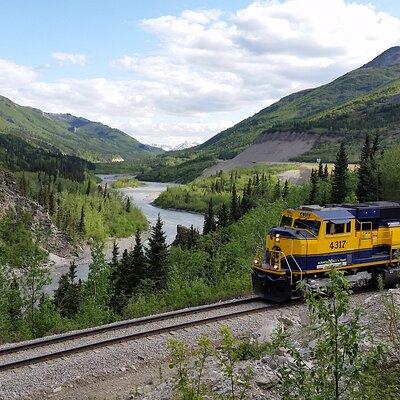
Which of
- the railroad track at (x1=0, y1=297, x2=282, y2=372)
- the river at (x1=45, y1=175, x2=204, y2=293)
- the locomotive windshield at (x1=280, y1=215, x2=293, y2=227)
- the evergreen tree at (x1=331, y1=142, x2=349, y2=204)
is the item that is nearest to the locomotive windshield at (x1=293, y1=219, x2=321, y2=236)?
the locomotive windshield at (x1=280, y1=215, x2=293, y2=227)

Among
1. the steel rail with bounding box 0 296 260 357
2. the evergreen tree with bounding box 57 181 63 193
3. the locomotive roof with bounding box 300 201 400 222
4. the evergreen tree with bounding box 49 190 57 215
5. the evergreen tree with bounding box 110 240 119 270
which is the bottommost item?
the evergreen tree with bounding box 110 240 119 270

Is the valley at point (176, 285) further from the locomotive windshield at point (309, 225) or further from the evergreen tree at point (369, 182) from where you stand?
the locomotive windshield at point (309, 225)

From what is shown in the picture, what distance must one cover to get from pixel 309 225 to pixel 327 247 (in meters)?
1.28

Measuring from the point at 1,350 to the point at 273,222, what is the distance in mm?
38603

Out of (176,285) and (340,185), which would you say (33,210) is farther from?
(176,285)

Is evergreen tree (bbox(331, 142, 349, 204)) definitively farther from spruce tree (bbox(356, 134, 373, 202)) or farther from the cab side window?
the cab side window

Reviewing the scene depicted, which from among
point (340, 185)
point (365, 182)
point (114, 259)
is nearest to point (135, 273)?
point (114, 259)

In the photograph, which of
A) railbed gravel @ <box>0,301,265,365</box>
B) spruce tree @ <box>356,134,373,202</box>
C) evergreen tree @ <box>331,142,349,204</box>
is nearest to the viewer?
railbed gravel @ <box>0,301,265,365</box>

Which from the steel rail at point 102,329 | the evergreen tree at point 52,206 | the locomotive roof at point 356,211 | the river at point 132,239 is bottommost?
the river at point 132,239

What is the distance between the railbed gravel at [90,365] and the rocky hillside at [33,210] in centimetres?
10254

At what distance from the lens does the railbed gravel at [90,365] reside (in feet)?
42.6

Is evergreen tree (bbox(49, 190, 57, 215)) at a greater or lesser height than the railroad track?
lesser

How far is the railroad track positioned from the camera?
14.9 metres

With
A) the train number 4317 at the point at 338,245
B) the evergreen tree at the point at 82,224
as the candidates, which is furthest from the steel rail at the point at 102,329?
the evergreen tree at the point at 82,224
